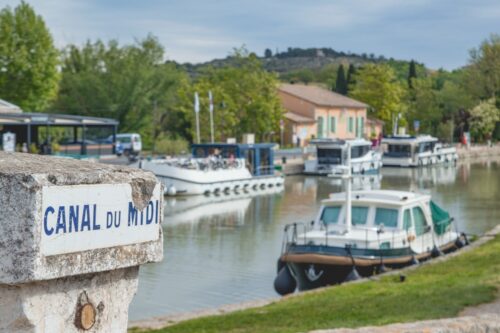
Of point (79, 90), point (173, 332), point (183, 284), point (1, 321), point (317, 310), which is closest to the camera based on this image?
point (1, 321)

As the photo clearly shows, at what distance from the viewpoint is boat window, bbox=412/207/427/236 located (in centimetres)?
2240

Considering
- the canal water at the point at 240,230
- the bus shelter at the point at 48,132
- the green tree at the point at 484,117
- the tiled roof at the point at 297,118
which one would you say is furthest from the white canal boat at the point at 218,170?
the green tree at the point at 484,117

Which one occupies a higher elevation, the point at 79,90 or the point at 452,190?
the point at 79,90

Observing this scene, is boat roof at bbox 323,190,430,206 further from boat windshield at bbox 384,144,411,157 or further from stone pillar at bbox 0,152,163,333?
boat windshield at bbox 384,144,411,157

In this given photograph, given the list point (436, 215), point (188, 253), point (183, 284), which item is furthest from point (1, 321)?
point (188, 253)

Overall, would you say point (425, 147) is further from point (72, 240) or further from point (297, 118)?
point (72, 240)

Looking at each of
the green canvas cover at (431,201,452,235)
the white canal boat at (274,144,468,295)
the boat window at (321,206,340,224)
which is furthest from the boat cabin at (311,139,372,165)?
the boat window at (321,206,340,224)

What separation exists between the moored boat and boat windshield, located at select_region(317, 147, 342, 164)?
35.8m

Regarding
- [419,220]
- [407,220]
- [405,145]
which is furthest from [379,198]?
[405,145]

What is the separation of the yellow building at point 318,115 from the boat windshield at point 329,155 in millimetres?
15857

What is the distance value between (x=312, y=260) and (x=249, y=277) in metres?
3.55

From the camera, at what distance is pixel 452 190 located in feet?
168

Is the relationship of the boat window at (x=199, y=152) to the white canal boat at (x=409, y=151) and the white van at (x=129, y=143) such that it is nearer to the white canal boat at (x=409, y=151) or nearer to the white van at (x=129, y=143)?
the white van at (x=129, y=143)

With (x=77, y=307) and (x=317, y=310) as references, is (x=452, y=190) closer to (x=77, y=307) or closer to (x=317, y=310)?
(x=317, y=310)
